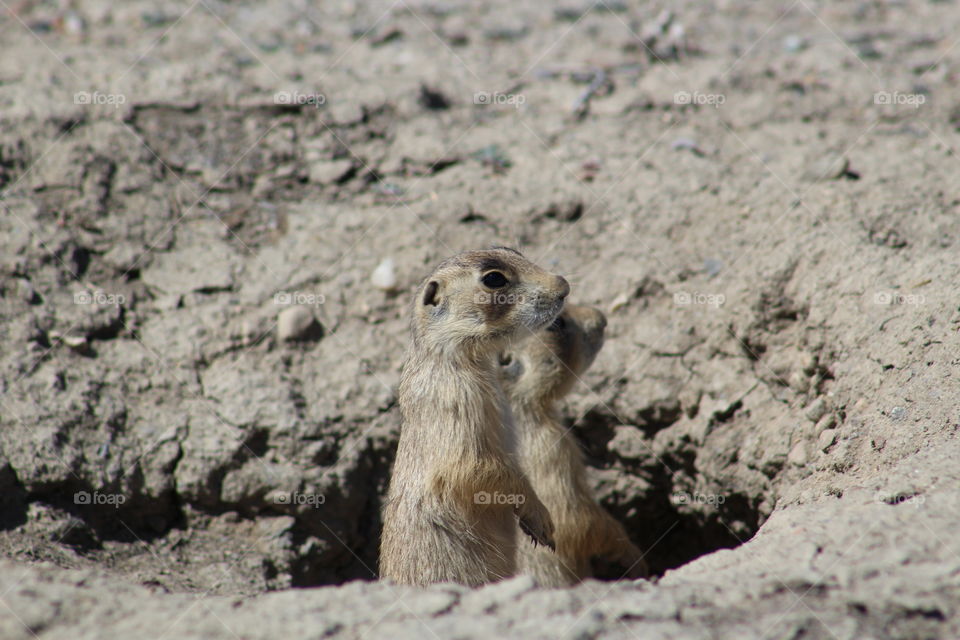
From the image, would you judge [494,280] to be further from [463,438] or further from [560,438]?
[560,438]

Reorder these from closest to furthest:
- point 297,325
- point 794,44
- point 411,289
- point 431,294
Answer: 1. point 431,294
2. point 297,325
3. point 411,289
4. point 794,44

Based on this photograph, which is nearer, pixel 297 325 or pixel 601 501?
pixel 297 325

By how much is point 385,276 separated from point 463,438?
5.65 ft

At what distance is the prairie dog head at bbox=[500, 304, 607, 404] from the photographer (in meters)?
4.80

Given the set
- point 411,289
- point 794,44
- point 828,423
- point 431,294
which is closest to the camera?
point 431,294

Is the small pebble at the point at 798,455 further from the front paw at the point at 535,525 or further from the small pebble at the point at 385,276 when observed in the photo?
the small pebble at the point at 385,276

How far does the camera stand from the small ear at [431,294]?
4.34m

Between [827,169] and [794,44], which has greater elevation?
[794,44]

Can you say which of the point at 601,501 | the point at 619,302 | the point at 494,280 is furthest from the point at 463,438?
the point at 601,501

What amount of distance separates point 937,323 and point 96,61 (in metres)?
6.00

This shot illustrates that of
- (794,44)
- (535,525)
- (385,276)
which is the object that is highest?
(794,44)

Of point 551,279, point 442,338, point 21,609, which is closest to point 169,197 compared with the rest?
point 442,338

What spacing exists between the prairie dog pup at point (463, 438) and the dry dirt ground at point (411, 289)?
0.98 m

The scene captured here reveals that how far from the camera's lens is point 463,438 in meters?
4.17
